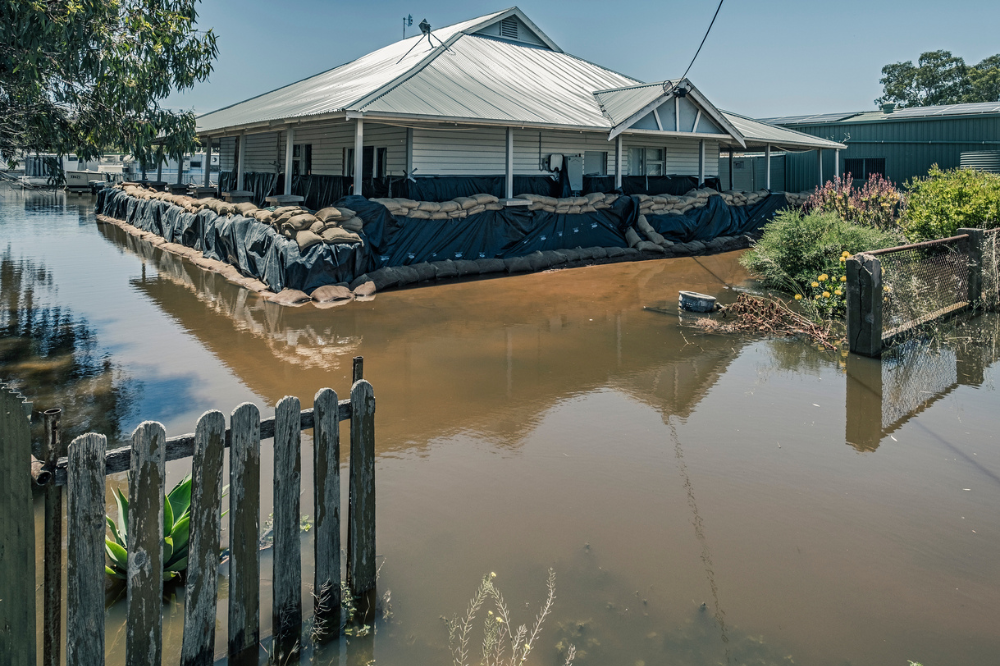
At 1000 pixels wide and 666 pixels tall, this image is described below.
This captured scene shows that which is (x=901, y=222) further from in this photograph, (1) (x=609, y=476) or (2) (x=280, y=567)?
(2) (x=280, y=567)

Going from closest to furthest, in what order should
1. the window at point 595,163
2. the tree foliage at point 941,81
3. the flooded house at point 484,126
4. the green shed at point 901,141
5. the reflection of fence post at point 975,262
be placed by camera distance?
the reflection of fence post at point 975,262
the flooded house at point 484,126
the window at point 595,163
the green shed at point 901,141
the tree foliage at point 941,81

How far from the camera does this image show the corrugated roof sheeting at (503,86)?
1656 cm

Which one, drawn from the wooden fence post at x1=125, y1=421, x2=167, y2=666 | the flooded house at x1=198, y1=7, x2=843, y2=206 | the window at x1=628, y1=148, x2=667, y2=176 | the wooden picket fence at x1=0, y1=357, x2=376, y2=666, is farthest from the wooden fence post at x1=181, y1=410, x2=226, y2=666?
the window at x1=628, y1=148, x2=667, y2=176

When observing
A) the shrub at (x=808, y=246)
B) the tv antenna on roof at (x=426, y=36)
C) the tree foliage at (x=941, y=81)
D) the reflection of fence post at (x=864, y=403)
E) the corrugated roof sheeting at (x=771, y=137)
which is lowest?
the reflection of fence post at (x=864, y=403)

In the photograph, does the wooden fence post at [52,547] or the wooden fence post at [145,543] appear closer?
the wooden fence post at [52,547]

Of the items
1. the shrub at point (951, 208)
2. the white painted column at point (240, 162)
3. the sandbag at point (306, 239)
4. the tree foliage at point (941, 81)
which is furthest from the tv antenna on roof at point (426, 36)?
the tree foliage at point (941, 81)

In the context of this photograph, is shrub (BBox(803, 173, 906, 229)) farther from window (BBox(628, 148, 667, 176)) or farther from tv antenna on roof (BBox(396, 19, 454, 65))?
tv antenna on roof (BBox(396, 19, 454, 65))

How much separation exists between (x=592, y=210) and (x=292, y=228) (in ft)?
25.8

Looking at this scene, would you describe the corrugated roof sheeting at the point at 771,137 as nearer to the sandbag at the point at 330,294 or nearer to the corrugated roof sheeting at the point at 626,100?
the corrugated roof sheeting at the point at 626,100

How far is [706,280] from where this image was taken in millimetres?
15289

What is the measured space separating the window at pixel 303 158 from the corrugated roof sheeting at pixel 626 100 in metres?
9.16

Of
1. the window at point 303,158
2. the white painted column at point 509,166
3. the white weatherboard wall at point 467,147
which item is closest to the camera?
the white painted column at point 509,166

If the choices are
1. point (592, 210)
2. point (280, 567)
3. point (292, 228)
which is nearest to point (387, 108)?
point (292, 228)

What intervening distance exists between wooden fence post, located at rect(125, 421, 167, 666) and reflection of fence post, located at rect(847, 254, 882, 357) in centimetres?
782
